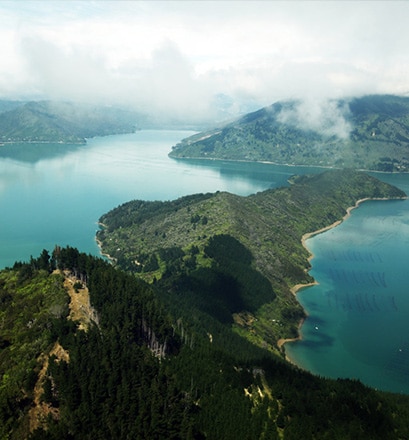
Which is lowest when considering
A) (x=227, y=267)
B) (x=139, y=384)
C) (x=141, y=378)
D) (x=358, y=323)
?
(x=358, y=323)

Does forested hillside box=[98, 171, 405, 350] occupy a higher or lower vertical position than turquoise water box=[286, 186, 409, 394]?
higher

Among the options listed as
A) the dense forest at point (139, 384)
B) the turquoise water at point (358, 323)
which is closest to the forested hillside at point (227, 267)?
the turquoise water at point (358, 323)

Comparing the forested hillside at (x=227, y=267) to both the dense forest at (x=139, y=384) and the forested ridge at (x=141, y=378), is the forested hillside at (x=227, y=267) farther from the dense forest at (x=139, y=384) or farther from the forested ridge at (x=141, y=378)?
the dense forest at (x=139, y=384)

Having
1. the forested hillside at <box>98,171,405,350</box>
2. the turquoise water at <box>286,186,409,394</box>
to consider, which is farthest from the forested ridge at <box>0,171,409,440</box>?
the turquoise water at <box>286,186,409,394</box>

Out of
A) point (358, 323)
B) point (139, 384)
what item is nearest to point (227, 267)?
point (358, 323)

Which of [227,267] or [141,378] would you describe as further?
[227,267]

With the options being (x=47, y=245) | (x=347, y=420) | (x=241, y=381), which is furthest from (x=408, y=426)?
(x=47, y=245)

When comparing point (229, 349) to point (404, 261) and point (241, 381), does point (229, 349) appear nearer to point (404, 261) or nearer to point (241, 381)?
point (241, 381)

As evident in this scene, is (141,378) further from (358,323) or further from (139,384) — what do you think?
(358,323)

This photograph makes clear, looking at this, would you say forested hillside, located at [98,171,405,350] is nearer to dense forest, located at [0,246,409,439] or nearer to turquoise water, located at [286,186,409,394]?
turquoise water, located at [286,186,409,394]
